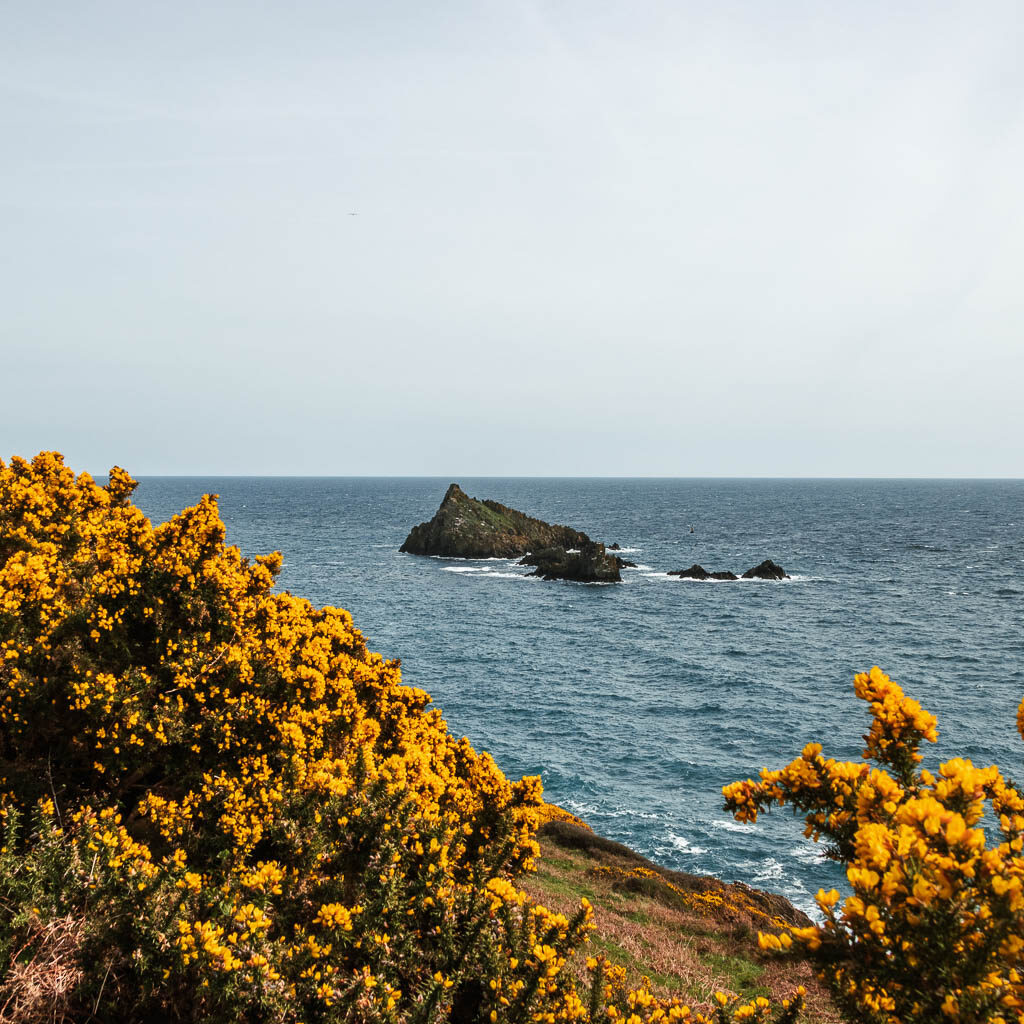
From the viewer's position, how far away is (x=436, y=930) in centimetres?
710

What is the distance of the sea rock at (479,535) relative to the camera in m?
110

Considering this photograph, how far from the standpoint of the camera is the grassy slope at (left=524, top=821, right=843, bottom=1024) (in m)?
16.1

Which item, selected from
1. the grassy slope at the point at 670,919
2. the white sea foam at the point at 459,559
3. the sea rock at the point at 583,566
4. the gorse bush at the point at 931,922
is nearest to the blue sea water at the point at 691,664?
the white sea foam at the point at 459,559

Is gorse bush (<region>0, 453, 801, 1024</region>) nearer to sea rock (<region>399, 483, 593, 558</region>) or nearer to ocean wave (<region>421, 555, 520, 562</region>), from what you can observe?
ocean wave (<region>421, 555, 520, 562</region>)

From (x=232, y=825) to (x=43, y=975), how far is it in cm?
382

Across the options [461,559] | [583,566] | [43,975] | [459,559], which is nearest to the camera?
[43,975]

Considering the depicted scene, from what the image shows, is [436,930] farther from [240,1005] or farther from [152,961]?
[152,961]

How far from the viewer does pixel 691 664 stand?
54.8 m

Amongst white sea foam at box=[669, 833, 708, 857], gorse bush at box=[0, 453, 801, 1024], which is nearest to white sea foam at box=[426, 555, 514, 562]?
white sea foam at box=[669, 833, 708, 857]

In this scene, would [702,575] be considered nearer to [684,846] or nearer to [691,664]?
[691,664]

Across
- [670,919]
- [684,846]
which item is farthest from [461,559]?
[670,919]

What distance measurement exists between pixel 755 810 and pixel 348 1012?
14.0 ft

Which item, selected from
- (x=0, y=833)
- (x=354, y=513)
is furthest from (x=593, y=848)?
(x=354, y=513)

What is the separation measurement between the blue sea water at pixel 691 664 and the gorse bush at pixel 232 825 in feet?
71.3
